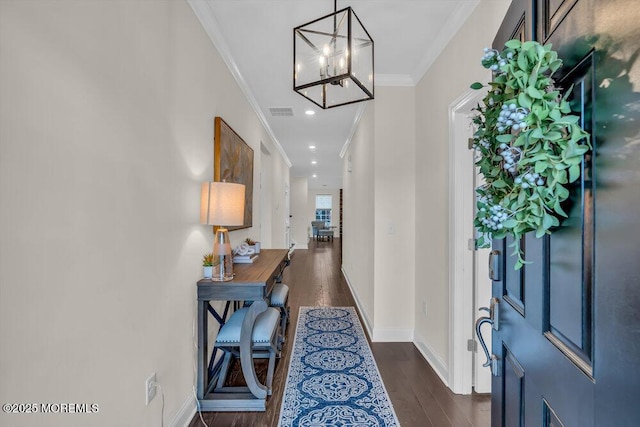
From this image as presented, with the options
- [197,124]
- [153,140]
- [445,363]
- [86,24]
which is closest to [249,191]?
[197,124]

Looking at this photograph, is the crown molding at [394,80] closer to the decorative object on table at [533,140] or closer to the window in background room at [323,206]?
the decorative object on table at [533,140]

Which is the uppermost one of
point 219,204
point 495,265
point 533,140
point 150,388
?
point 533,140

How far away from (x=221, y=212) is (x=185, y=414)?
1.27 m

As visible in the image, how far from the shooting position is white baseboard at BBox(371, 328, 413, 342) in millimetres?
2914

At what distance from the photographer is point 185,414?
1.75 metres

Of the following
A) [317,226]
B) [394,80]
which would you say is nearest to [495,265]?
[394,80]

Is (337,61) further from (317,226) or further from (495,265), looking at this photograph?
(317,226)

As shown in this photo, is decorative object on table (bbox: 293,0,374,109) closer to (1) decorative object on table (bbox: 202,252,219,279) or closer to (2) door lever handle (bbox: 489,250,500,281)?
(2) door lever handle (bbox: 489,250,500,281)

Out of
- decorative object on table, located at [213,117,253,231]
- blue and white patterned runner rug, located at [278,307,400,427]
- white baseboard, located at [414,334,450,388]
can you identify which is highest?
decorative object on table, located at [213,117,253,231]

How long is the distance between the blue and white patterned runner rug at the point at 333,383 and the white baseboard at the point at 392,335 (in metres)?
0.14

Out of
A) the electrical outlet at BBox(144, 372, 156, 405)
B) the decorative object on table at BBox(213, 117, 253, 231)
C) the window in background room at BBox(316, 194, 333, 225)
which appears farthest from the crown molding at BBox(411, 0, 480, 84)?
the window in background room at BBox(316, 194, 333, 225)

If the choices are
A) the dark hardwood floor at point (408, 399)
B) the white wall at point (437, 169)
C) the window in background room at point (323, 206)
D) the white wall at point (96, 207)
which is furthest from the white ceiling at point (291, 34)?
the window in background room at point (323, 206)

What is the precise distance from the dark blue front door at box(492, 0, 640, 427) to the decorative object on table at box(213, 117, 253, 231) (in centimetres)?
171

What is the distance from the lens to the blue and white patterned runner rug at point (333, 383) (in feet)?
5.93
